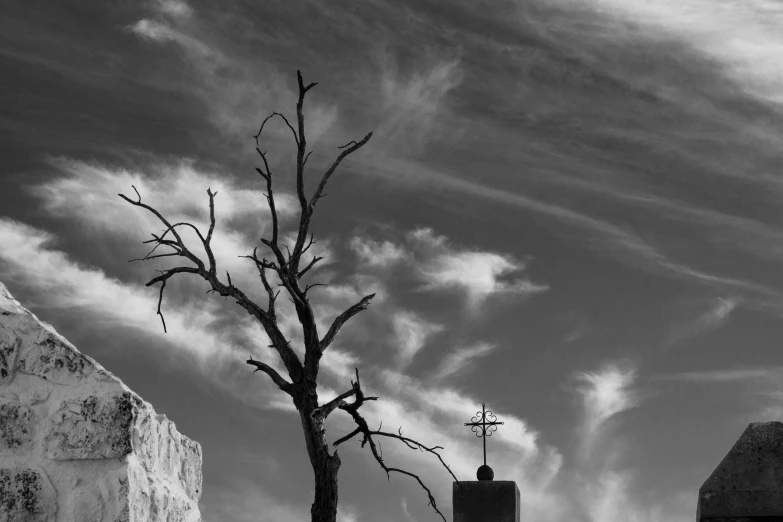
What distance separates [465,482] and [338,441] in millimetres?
3542

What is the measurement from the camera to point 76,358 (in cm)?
552

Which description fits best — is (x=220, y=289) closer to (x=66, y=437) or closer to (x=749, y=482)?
(x=66, y=437)

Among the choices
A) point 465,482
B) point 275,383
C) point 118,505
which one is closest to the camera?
point 118,505

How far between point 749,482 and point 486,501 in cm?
505

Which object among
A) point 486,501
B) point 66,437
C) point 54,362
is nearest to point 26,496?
point 66,437

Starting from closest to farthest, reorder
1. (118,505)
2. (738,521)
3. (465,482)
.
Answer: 1. (118,505)
2. (738,521)
3. (465,482)

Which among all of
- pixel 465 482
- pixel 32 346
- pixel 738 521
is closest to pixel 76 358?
pixel 32 346

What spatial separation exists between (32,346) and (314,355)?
2838 millimetres

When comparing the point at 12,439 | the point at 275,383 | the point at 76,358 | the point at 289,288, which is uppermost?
the point at 289,288

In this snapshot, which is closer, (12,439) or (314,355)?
(12,439)

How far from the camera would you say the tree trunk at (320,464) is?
7.48 meters

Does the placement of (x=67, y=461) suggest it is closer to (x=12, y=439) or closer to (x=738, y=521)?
(x=12, y=439)

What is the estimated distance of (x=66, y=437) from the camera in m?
5.36

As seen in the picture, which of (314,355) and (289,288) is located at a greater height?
(289,288)
